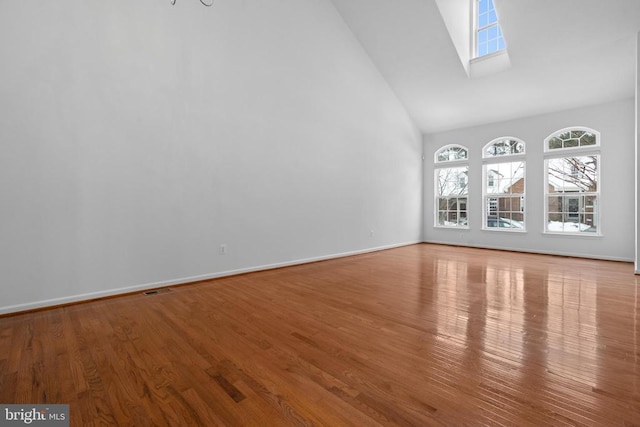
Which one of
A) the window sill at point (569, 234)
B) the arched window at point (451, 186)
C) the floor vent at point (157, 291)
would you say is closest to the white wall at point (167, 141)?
the floor vent at point (157, 291)

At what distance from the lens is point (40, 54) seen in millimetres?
2996

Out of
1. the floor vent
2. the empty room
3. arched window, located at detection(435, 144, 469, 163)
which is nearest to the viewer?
the empty room

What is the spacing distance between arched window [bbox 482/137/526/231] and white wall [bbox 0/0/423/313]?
11.2ft

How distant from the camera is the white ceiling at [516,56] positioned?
456 centimetres

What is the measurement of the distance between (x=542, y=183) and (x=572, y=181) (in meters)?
0.49

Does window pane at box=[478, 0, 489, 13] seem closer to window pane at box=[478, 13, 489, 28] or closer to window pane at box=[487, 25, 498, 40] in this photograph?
window pane at box=[478, 13, 489, 28]

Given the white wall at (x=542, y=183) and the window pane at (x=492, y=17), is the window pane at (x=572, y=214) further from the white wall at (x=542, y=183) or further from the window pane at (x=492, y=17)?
the window pane at (x=492, y=17)

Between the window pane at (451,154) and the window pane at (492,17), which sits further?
the window pane at (451,154)

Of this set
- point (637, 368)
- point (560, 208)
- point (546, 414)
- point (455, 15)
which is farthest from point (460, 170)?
point (546, 414)

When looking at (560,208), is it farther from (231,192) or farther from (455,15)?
(231,192)

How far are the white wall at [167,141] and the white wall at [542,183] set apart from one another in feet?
10.4

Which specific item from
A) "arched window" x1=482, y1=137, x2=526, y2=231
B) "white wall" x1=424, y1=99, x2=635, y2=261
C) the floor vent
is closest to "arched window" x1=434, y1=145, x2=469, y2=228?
"white wall" x1=424, y1=99, x2=635, y2=261

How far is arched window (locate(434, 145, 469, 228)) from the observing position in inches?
301

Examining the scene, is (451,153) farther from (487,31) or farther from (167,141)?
(167,141)
